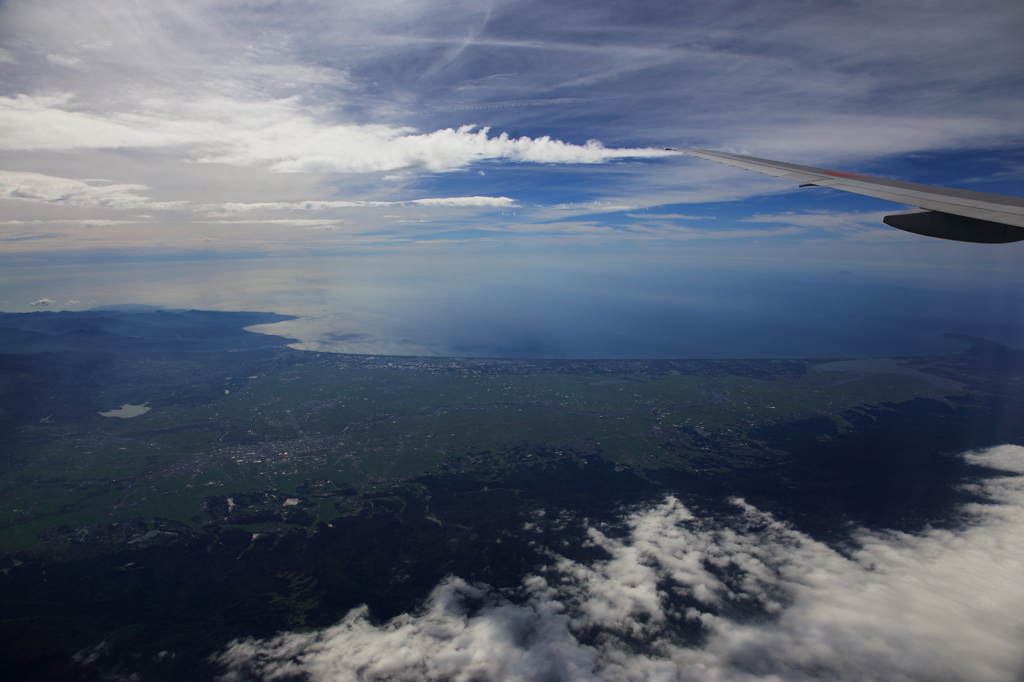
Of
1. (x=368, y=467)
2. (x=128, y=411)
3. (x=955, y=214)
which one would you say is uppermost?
(x=955, y=214)

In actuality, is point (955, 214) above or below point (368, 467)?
above

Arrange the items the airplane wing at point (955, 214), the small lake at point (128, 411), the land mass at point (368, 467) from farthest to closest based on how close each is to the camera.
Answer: the small lake at point (128, 411), the land mass at point (368, 467), the airplane wing at point (955, 214)

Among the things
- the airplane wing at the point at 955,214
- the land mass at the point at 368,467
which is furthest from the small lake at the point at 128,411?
the airplane wing at the point at 955,214

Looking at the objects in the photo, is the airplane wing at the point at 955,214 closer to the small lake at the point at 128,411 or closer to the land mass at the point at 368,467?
the land mass at the point at 368,467

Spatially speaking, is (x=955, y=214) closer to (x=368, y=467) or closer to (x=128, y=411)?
(x=368, y=467)

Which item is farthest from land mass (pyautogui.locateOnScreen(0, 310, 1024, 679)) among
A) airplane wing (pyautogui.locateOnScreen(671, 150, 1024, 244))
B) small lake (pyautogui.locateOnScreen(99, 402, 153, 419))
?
airplane wing (pyautogui.locateOnScreen(671, 150, 1024, 244))

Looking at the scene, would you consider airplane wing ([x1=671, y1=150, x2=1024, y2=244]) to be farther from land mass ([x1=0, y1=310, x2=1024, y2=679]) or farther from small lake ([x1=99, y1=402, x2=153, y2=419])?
small lake ([x1=99, y1=402, x2=153, y2=419])

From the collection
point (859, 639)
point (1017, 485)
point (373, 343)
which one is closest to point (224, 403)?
point (373, 343)

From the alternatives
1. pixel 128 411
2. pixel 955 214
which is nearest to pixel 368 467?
pixel 955 214
